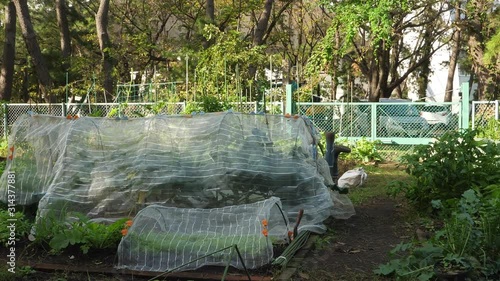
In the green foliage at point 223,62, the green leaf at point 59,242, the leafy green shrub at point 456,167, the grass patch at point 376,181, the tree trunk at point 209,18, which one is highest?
the tree trunk at point 209,18

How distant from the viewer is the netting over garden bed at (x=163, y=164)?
6.44 m

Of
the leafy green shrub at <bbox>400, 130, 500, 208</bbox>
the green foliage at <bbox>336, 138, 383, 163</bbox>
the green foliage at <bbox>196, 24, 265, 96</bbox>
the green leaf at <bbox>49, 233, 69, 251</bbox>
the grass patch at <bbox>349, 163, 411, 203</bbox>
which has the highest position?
the green foliage at <bbox>196, 24, 265, 96</bbox>

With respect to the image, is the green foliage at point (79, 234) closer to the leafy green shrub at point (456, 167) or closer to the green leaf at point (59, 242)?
the green leaf at point (59, 242)

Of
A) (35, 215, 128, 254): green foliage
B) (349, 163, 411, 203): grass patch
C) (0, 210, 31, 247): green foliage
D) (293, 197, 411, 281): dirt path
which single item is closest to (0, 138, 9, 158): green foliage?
(349, 163, 411, 203): grass patch

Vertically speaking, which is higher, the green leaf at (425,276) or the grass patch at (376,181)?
the green leaf at (425,276)

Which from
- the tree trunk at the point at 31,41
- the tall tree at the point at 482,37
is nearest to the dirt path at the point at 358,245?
the tall tree at the point at 482,37

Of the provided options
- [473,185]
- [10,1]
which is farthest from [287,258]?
[10,1]

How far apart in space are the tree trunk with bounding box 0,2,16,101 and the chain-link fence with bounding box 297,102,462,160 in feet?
39.8

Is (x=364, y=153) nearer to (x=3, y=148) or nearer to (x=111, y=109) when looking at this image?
(x=111, y=109)

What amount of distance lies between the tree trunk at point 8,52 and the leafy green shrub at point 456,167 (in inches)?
706

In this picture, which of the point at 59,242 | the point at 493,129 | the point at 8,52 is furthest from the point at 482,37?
the point at 8,52

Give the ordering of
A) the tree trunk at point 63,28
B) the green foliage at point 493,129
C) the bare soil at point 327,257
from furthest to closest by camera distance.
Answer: the tree trunk at point 63,28
the green foliage at point 493,129
the bare soil at point 327,257

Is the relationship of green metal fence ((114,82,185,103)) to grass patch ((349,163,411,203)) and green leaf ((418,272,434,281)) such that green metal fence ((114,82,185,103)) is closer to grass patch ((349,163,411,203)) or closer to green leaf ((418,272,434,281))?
grass patch ((349,163,411,203))

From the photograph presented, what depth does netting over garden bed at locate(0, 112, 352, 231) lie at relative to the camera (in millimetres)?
6441
